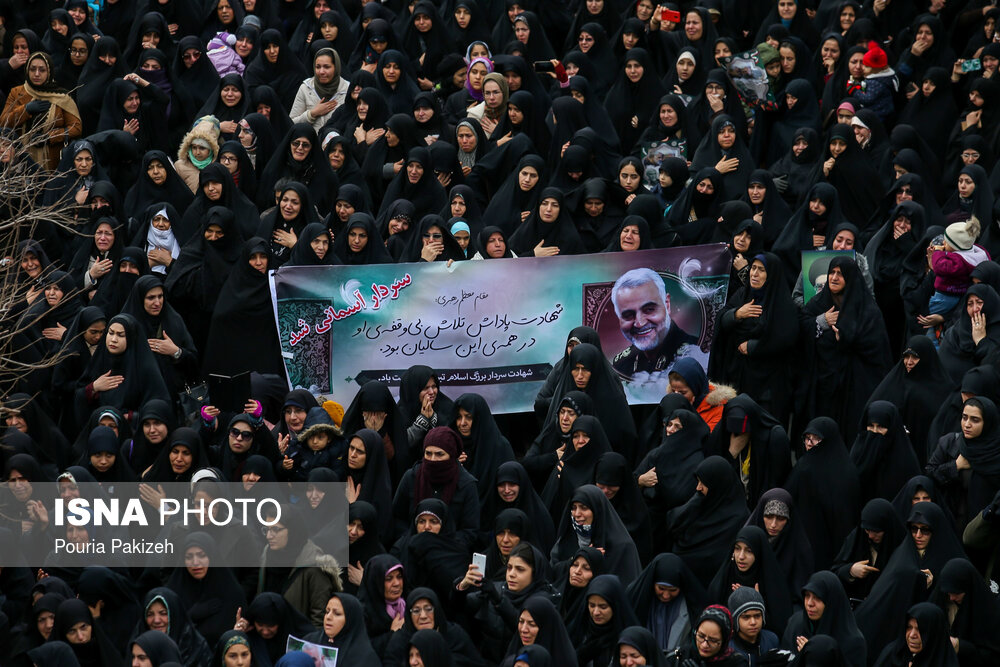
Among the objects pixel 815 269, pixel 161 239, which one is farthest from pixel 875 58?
pixel 161 239

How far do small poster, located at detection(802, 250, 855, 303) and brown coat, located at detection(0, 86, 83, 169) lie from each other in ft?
17.6

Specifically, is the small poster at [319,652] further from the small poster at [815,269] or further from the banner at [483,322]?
the small poster at [815,269]

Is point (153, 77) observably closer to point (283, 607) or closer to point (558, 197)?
point (558, 197)

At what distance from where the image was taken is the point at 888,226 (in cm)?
1409

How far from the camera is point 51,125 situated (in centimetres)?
1512

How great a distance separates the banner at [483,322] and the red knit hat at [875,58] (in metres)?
3.42

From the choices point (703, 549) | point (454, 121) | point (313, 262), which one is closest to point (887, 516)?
point (703, 549)

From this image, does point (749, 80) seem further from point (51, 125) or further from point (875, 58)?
point (51, 125)

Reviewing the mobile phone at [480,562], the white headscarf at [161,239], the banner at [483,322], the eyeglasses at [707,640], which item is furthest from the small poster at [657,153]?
the eyeglasses at [707,640]

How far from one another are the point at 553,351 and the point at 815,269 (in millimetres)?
1775

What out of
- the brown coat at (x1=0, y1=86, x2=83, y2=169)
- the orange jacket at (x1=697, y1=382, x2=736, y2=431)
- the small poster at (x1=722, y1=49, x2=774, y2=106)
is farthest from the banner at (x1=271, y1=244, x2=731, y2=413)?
the brown coat at (x1=0, y1=86, x2=83, y2=169)

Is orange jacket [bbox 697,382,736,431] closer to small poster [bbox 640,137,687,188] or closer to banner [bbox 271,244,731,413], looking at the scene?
banner [bbox 271,244,731,413]

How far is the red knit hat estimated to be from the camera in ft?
52.5

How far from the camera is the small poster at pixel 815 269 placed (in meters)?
13.5
